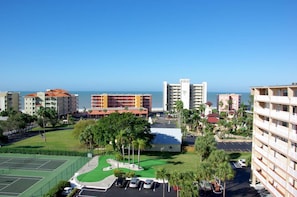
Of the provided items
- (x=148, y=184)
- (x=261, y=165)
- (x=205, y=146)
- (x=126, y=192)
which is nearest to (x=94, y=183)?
(x=126, y=192)

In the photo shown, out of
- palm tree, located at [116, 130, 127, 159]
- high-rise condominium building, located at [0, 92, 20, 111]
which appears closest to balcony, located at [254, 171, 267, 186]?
palm tree, located at [116, 130, 127, 159]

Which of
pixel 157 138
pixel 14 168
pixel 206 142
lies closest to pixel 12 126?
pixel 14 168

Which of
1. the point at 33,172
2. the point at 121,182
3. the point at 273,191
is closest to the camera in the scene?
the point at 273,191

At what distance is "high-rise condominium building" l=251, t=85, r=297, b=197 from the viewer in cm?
2355

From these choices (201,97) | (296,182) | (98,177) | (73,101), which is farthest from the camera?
(201,97)

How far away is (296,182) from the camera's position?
2291 cm

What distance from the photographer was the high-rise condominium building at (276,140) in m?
23.5

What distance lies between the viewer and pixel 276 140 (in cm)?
2739

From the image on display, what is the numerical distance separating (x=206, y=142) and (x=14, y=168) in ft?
99.8

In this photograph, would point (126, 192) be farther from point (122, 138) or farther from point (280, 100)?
point (280, 100)

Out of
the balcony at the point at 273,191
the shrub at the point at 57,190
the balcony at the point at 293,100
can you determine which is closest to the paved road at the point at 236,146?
the balcony at the point at 273,191

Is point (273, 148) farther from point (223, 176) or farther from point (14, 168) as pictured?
point (14, 168)

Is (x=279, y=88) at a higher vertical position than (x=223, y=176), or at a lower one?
higher

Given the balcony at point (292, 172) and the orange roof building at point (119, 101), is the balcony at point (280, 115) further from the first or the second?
the orange roof building at point (119, 101)
